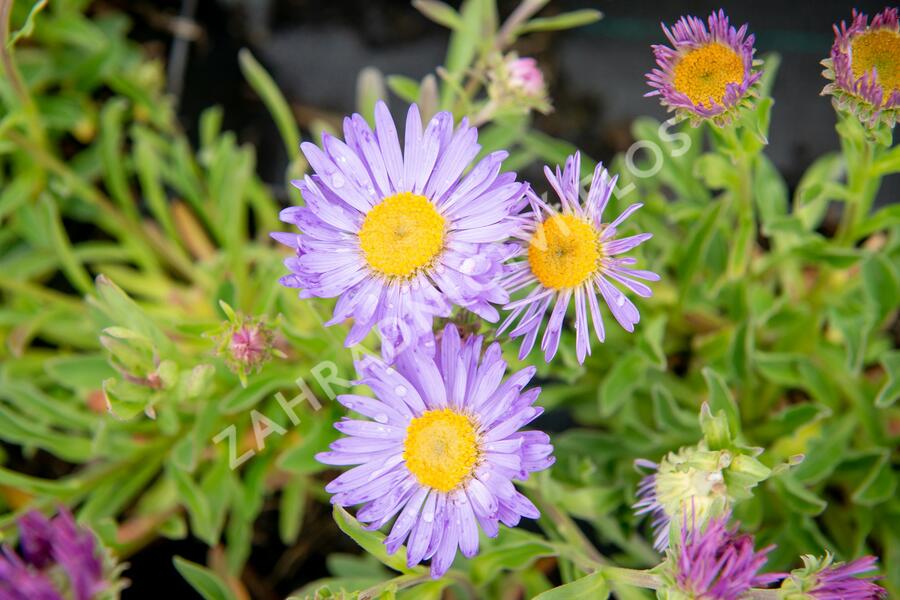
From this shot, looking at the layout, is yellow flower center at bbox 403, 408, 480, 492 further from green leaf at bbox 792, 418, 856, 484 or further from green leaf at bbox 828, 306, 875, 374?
green leaf at bbox 828, 306, 875, 374

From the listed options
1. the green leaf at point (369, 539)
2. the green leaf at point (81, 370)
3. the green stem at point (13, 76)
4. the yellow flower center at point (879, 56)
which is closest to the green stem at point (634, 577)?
the green leaf at point (369, 539)

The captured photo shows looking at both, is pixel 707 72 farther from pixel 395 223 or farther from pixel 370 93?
A: pixel 370 93

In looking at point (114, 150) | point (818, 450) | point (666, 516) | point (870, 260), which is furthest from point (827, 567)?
point (114, 150)

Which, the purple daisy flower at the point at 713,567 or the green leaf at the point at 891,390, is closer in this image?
the purple daisy flower at the point at 713,567

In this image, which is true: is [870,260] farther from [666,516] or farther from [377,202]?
[377,202]

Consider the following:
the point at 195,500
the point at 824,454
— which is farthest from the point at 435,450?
the point at 824,454

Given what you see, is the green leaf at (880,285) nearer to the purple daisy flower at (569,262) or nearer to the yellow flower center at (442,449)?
the purple daisy flower at (569,262)
